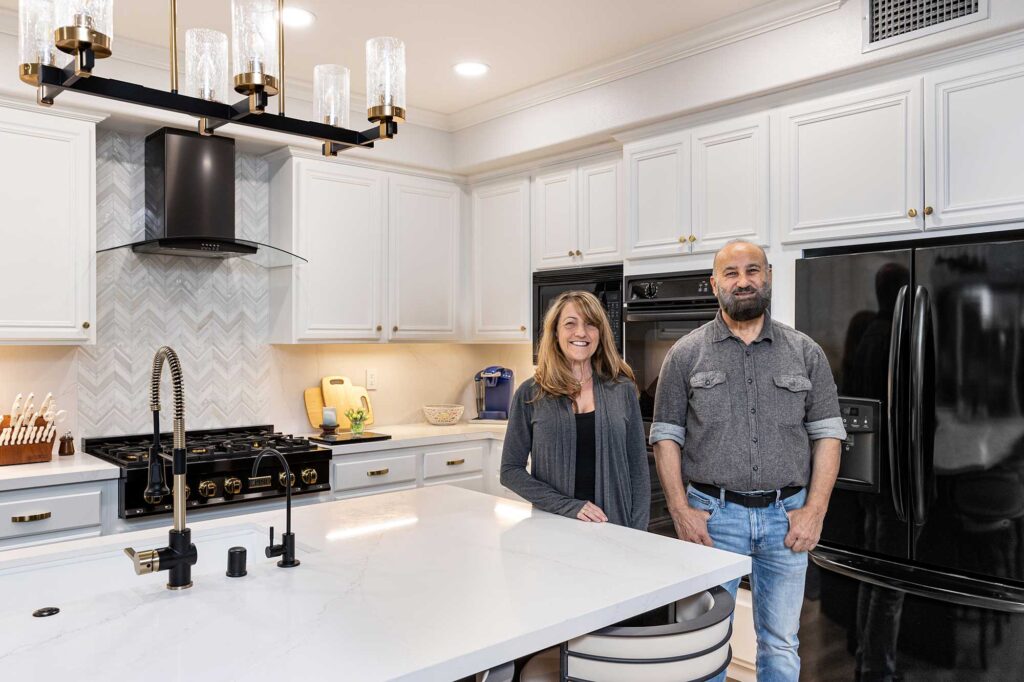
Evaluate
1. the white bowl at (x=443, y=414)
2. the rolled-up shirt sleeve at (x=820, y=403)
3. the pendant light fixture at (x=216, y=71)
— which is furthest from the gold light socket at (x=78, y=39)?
the white bowl at (x=443, y=414)

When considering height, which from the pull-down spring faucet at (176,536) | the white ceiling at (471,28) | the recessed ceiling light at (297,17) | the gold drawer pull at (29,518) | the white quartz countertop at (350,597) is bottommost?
the gold drawer pull at (29,518)

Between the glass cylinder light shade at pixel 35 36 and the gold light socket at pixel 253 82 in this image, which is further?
the gold light socket at pixel 253 82

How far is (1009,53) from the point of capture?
2484 millimetres

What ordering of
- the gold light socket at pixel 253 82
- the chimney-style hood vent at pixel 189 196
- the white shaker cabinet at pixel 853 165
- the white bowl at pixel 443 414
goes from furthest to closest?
the white bowl at pixel 443 414, the chimney-style hood vent at pixel 189 196, the white shaker cabinet at pixel 853 165, the gold light socket at pixel 253 82

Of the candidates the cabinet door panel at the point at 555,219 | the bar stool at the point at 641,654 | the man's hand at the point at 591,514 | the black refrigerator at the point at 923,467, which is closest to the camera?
the bar stool at the point at 641,654

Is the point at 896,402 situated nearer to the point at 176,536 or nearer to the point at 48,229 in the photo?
the point at 176,536

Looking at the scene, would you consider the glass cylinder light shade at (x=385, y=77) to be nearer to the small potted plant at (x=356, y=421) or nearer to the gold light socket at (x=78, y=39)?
the gold light socket at (x=78, y=39)

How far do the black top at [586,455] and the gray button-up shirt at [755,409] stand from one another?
241 mm

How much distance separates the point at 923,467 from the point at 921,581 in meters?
0.35

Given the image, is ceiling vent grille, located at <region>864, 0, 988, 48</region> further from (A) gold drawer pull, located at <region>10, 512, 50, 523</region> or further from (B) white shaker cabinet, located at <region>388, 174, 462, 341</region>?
(A) gold drawer pull, located at <region>10, 512, 50, 523</region>

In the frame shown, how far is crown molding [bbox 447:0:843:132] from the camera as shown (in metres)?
2.95

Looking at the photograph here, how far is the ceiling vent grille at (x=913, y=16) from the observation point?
99.3 inches

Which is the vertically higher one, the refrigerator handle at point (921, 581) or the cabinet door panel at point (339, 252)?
the cabinet door panel at point (339, 252)

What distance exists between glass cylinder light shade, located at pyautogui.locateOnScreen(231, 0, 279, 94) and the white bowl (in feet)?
10.1
